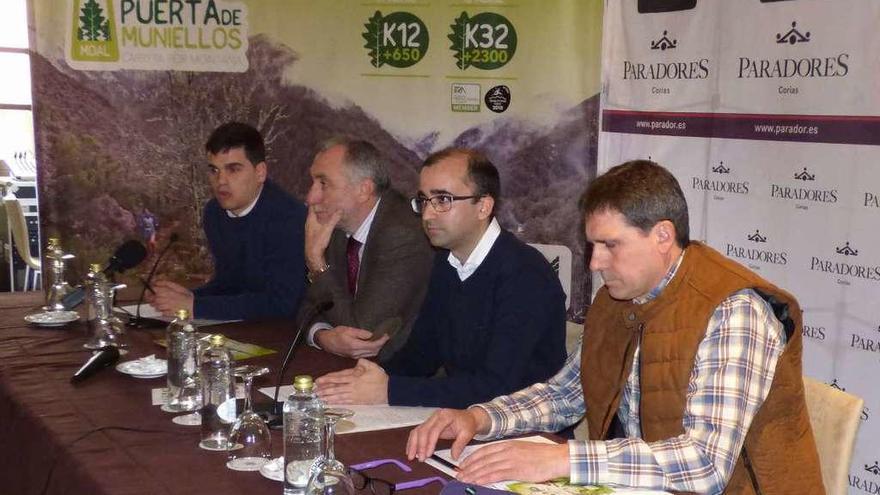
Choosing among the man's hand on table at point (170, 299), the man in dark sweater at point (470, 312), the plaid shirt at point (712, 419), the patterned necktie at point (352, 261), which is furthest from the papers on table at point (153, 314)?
the plaid shirt at point (712, 419)

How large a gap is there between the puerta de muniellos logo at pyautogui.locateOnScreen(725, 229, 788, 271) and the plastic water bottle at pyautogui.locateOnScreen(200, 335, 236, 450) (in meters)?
2.40

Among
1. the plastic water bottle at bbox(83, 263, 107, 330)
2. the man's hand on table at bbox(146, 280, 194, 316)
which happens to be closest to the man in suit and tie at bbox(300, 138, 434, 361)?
the man's hand on table at bbox(146, 280, 194, 316)

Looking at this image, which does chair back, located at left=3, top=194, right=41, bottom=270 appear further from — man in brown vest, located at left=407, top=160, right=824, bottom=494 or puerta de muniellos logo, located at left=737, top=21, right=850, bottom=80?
man in brown vest, located at left=407, top=160, right=824, bottom=494

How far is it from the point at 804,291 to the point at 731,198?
0.53m

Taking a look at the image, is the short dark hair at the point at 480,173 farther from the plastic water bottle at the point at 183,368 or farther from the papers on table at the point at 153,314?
the papers on table at the point at 153,314

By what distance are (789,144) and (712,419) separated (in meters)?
2.17

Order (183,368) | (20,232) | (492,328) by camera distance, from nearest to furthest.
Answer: (183,368) < (492,328) < (20,232)

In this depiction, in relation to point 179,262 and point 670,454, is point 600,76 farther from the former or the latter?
point 670,454

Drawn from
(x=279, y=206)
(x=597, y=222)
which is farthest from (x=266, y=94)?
(x=597, y=222)

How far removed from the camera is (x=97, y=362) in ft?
8.59

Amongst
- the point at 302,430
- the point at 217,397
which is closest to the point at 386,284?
the point at 217,397

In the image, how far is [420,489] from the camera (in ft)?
Answer: 5.86

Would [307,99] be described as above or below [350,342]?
above

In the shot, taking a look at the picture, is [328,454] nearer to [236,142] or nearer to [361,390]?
[361,390]
